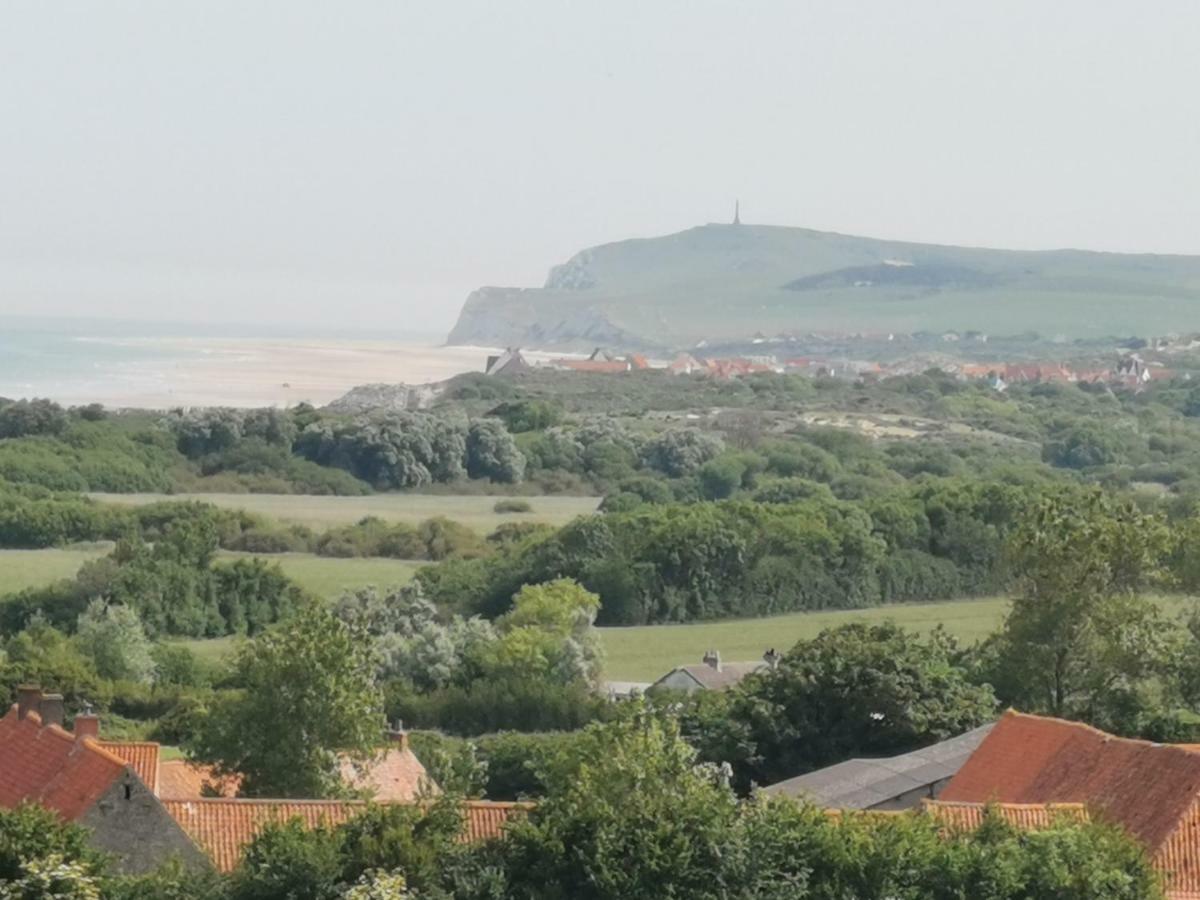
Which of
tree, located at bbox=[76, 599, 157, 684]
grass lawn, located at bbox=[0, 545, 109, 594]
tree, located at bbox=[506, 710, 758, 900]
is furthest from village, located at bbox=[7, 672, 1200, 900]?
grass lawn, located at bbox=[0, 545, 109, 594]

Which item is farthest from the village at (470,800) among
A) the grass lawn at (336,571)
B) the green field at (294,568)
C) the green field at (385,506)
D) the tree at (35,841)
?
the green field at (385,506)

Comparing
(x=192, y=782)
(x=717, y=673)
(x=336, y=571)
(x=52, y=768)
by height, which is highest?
(x=52, y=768)

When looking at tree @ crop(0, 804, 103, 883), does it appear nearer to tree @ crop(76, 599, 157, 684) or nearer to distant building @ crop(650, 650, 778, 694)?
distant building @ crop(650, 650, 778, 694)

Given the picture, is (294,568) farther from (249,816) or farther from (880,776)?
(249,816)

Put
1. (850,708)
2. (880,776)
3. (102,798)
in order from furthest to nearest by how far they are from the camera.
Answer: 1. (850,708)
2. (880,776)
3. (102,798)

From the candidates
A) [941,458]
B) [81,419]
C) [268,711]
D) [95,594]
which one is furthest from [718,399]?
[268,711]

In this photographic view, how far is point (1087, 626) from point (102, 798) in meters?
20.9

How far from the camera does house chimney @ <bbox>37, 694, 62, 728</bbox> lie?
30781mm

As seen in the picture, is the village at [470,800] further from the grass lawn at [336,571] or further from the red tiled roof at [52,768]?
the grass lawn at [336,571]

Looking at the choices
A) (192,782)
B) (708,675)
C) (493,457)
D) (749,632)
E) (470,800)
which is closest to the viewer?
(470,800)

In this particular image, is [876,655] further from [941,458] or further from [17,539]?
[941,458]

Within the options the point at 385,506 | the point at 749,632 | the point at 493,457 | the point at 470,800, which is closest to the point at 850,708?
the point at 470,800

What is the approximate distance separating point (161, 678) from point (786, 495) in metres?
42.7

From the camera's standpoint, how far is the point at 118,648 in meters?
53.2
